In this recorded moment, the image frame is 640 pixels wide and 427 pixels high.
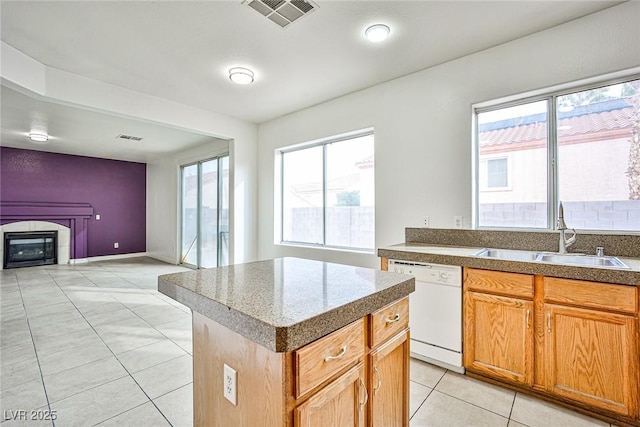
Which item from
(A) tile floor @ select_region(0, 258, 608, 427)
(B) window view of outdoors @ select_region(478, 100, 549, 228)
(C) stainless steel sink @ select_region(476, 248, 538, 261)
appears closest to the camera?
(A) tile floor @ select_region(0, 258, 608, 427)

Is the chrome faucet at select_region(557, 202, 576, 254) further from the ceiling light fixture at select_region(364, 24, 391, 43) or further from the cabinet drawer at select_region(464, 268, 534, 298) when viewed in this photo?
the ceiling light fixture at select_region(364, 24, 391, 43)

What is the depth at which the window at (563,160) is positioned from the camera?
7.13ft

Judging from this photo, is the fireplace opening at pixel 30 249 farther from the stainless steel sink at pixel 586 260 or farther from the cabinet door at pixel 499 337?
the stainless steel sink at pixel 586 260

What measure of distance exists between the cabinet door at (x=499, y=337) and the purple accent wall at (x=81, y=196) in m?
8.67

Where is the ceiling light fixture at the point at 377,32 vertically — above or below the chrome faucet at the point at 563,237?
above

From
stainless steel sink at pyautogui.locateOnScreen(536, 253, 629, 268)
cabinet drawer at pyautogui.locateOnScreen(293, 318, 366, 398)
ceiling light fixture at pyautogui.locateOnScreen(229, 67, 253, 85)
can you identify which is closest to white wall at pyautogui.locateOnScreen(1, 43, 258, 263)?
Answer: ceiling light fixture at pyautogui.locateOnScreen(229, 67, 253, 85)

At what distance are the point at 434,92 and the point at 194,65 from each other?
2.39 meters

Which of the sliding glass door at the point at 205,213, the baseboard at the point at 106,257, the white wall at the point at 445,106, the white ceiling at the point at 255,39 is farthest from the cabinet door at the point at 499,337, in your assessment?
the baseboard at the point at 106,257

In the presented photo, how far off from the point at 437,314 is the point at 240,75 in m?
2.92

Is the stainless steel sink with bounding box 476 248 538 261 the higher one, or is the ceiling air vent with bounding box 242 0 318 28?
the ceiling air vent with bounding box 242 0 318 28

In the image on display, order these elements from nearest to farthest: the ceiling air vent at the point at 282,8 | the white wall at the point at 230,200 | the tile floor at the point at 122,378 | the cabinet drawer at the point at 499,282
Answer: the tile floor at the point at 122,378
the cabinet drawer at the point at 499,282
the ceiling air vent at the point at 282,8
the white wall at the point at 230,200

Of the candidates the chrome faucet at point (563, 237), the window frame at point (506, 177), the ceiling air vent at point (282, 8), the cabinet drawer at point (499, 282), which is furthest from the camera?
the window frame at point (506, 177)

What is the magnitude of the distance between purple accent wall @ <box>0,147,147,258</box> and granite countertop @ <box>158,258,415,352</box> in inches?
308

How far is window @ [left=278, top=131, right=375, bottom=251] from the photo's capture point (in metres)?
3.62
